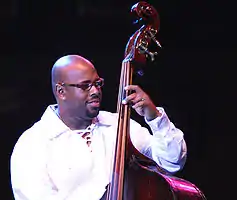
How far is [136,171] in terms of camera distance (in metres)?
1.86

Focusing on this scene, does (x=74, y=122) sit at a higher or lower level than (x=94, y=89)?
lower

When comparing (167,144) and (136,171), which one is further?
(167,144)

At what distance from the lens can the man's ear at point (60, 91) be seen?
2.11m

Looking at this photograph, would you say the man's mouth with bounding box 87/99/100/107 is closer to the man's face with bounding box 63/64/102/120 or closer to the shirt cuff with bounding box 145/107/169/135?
the man's face with bounding box 63/64/102/120

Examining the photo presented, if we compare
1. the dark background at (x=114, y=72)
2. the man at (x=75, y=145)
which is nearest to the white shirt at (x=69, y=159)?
the man at (x=75, y=145)

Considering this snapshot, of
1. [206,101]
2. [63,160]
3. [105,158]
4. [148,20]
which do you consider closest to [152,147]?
[105,158]

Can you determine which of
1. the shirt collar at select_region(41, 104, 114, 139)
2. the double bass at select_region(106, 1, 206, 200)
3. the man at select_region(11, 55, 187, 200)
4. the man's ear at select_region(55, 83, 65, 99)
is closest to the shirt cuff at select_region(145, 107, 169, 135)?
the man at select_region(11, 55, 187, 200)

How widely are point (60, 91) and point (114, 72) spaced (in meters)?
0.88

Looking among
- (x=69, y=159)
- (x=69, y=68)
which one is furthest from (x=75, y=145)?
(x=69, y=68)

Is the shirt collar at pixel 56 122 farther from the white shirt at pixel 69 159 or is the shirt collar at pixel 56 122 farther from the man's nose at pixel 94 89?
the man's nose at pixel 94 89

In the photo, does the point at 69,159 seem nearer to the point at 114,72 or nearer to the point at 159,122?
the point at 159,122

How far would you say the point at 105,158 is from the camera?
2.07m

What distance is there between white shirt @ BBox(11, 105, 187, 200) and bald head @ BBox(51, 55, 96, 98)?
0.50 ft

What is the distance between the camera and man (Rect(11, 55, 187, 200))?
1.98 metres
